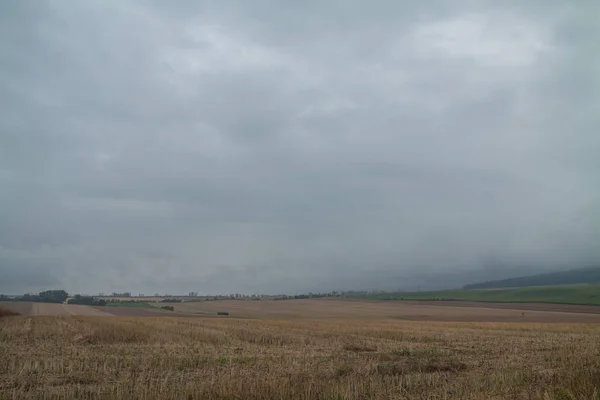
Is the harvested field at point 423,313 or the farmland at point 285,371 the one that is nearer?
the farmland at point 285,371

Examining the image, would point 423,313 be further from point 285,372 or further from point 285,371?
point 285,372

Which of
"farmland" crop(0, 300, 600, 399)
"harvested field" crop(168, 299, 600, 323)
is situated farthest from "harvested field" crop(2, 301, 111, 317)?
"farmland" crop(0, 300, 600, 399)

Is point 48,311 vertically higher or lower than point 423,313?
higher

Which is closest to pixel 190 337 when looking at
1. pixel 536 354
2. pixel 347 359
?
pixel 347 359

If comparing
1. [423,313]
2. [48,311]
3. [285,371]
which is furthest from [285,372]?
[423,313]

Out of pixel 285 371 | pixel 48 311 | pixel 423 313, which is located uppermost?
pixel 285 371

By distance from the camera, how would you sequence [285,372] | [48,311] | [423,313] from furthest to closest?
1. [423,313]
2. [48,311]
3. [285,372]

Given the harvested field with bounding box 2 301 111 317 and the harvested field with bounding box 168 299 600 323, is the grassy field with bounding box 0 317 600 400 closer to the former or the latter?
the harvested field with bounding box 168 299 600 323

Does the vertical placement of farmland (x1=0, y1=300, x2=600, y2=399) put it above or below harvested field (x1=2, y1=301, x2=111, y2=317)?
above

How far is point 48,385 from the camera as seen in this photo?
14.4 meters

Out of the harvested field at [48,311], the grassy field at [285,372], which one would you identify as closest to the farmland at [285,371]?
the grassy field at [285,372]

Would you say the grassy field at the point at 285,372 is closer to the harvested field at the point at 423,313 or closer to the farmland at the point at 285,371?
the farmland at the point at 285,371

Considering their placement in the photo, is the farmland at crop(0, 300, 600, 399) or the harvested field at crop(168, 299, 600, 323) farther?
the harvested field at crop(168, 299, 600, 323)

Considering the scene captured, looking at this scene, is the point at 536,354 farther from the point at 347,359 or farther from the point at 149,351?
the point at 149,351
